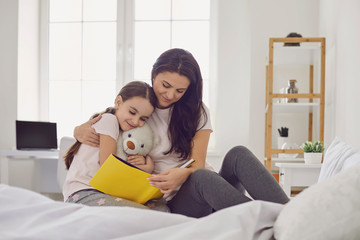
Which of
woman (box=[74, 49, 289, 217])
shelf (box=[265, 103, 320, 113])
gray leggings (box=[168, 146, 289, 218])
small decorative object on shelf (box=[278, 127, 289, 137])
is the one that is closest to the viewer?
gray leggings (box=[168, 146, 289, 218])

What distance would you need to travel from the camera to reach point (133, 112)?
5.20ft

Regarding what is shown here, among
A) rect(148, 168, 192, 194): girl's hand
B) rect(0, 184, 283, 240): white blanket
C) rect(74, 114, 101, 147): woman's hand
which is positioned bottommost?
rect(148, 168, 192, 194): girl's hand

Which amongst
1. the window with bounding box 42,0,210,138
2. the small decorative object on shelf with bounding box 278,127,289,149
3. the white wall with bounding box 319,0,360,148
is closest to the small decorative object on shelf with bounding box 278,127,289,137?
the small decorative object on shelf with bounding box 278,127,289,149

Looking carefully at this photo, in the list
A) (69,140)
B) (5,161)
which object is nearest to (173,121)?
(69,140)

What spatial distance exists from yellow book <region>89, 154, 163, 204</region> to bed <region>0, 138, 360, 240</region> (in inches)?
21.8

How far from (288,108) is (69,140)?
163 centimetres

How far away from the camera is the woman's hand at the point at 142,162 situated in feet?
5.15

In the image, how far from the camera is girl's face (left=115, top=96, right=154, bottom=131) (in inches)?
62.2

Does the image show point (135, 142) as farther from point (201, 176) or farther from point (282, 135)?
point (282, 135)

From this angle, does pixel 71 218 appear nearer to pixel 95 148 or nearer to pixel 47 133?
pixel 95 148

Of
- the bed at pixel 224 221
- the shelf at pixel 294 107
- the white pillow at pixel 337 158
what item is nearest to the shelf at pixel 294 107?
the shelf at pixel 294 107

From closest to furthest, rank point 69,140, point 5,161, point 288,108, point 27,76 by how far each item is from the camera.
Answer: point 69,140, point 288,108, point 5,161, point 27,76

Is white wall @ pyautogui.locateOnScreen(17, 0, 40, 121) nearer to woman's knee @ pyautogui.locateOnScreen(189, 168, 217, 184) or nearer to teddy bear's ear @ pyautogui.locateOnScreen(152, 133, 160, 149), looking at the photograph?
teddy bear's ear @ pyautogui.locateOnScreen(152, 133, 160, 149)

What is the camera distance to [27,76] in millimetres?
3863
